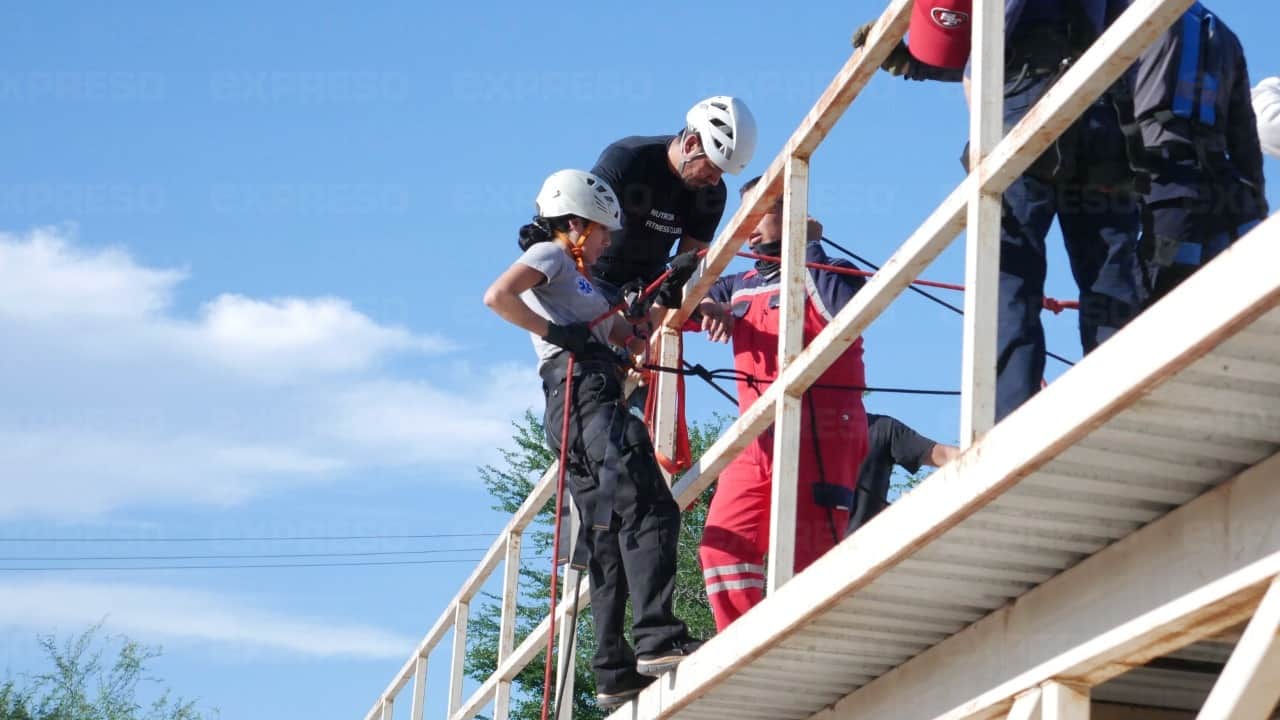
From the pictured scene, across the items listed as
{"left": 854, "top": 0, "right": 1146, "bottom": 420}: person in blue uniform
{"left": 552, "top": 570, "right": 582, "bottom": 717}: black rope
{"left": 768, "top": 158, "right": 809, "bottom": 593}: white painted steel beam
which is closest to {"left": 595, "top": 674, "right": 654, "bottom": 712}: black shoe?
{"left": 552, "top": 570, "right": 582, "bottom": 717}: black rope

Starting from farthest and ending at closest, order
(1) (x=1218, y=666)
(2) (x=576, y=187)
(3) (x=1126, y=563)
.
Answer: (2) (x=576, y=187) < (1) (x=1218, y=666) < (3) (x=1126, y=563)

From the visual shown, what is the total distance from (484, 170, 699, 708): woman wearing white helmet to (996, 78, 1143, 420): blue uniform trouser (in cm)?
163

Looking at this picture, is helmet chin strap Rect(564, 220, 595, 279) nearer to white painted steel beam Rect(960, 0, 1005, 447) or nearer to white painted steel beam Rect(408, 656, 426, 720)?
white painted steel beam Rect(960, 0, 1005, 447)

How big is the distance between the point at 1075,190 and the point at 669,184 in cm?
300

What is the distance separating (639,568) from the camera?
253 inches

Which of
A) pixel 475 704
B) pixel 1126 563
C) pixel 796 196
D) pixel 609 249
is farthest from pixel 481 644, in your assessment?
pixel 1126 563

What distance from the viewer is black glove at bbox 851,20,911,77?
5832mm

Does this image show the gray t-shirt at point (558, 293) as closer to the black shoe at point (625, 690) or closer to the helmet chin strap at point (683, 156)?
the helmet chin strap at point (683, 156)

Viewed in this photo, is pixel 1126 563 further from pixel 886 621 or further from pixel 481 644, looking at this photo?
pixel 481 644

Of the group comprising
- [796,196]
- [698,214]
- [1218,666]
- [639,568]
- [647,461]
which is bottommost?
[1218,666]

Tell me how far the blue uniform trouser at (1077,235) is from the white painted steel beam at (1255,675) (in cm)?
149

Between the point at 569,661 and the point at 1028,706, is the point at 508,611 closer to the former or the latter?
the point at 569,661

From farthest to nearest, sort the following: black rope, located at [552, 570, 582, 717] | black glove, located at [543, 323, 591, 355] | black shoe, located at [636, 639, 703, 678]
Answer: black rope, located at [552, 570, 582, 717] < black glove, located at [543, 323, 591, 355] < black shoe, located at [636, 639, 703, 678]

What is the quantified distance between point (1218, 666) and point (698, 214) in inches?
148
